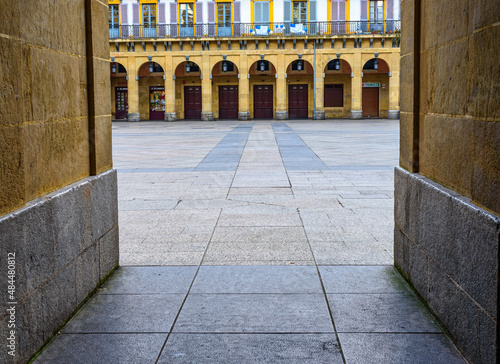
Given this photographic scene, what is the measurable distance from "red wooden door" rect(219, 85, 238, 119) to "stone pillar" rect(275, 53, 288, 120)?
15.1ft

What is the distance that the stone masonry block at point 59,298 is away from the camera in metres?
3.74

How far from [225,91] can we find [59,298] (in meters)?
46.9

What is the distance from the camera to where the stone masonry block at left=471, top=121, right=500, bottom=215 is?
3021mm

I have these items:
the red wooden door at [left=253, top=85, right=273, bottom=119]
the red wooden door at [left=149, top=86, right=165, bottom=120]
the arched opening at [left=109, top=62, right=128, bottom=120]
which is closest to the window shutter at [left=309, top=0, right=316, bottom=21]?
the red wooden door at [left=253, top=85, right=273, bottom=119]

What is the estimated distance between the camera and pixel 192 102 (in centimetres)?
5034

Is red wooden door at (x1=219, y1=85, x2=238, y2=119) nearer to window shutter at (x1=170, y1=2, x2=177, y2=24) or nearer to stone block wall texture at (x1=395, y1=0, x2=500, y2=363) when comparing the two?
window shutter at (x1=170, y1=2, x2=177, y2=24)

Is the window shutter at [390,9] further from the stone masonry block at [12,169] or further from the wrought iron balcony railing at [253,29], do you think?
the stone masonry block at [12,169]

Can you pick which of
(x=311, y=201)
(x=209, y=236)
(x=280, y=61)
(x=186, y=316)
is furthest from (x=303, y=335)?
(x=280, y=61)

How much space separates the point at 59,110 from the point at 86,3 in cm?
105

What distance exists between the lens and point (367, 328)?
3.96 meters

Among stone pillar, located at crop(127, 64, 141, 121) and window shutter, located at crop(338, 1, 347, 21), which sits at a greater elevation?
window shutter, located at crop(338, 1, 347, 21)

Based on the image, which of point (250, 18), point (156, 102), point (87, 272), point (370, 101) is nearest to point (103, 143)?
point (87, 272)

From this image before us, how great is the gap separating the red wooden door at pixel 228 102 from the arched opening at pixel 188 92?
6.02 ft

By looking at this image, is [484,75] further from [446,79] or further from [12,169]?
[12,169]
